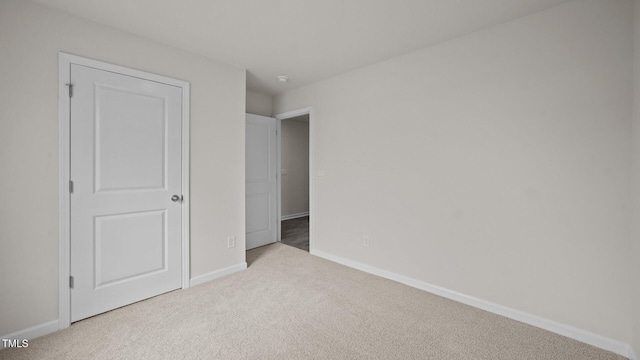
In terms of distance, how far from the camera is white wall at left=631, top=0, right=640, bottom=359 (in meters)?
1.60

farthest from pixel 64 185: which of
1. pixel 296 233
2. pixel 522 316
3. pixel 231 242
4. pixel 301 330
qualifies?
pixel 522 316

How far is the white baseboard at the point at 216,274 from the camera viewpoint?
2754 mm

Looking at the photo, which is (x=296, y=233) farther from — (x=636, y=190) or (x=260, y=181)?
(x=636, y=190)

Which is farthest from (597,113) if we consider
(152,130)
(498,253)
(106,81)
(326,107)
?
(106,81)

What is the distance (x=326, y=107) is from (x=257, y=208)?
6.09 feet

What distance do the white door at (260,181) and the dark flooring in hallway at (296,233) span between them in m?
0.33

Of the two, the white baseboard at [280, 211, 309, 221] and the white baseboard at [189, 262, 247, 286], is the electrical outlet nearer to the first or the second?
the white baseboard at [189, 262, 247, 286]

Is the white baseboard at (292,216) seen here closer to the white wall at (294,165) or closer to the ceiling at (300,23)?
the white wall at (294,165)

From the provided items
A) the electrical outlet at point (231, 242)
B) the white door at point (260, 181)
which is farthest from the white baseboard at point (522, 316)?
the white door at point (260, 181)

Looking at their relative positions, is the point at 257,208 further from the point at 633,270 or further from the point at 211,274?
the point at 633,270

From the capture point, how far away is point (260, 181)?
161 inches

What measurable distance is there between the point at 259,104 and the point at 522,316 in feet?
13.2

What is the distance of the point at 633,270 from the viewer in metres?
1.70

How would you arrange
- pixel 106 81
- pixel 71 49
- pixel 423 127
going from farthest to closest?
pixel 423 127
pixel 106 81
pixel 71 49
